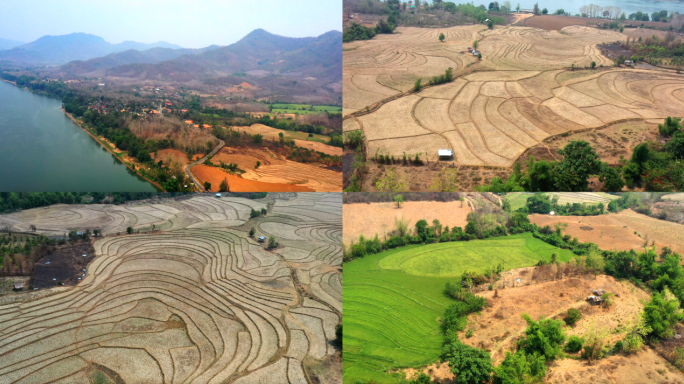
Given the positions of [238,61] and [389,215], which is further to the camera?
[238,61]

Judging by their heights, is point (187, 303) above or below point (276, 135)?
below

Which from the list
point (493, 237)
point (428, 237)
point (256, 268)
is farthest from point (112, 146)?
point (493, 237)

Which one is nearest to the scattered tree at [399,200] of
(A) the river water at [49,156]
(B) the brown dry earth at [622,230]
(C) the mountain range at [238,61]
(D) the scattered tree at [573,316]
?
(B) the brown dry earth at [622,230]

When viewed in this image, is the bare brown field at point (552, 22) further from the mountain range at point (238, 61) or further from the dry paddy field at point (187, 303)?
the dry paddy field at point (187, 303)

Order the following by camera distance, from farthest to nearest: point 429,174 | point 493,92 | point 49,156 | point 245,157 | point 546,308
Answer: point 493,92
point 245,157
point 49,156
point 429,174
point 546,308

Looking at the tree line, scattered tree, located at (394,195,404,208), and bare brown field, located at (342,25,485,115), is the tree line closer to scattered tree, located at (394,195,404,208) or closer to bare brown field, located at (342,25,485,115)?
scattered tree, located at (394,195,404,208)

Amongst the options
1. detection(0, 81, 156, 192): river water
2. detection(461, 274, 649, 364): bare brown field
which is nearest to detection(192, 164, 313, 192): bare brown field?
detection(0, 81, 156, 192): river water

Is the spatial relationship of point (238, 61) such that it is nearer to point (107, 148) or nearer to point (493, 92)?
point (107, 148)

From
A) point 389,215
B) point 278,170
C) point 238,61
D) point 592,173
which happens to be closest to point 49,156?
point 278,170
